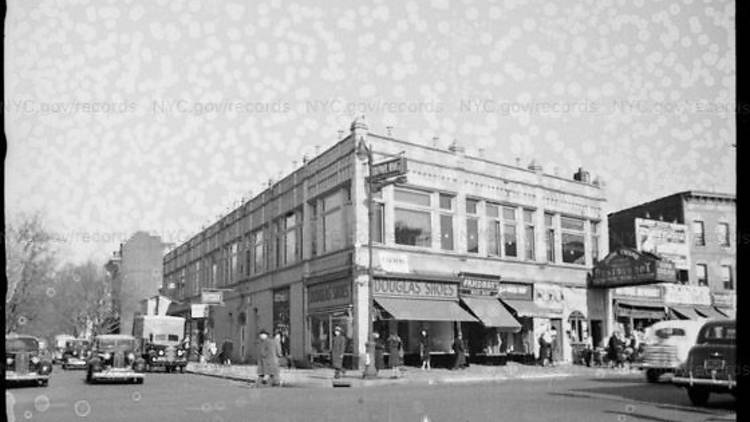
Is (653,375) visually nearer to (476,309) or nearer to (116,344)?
(476,309)

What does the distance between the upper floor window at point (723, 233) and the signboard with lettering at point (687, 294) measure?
262 centimetres

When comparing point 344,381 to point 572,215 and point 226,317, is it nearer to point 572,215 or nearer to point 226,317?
point 572,215

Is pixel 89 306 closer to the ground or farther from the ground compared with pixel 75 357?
farther from the ground

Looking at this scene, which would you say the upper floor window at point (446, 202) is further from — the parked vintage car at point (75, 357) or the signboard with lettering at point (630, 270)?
the parked vintage car at point (75, 357)

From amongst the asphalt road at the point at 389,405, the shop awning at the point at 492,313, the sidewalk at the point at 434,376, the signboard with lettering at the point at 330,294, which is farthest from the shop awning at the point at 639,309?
the asphalt road at the point at 389,405

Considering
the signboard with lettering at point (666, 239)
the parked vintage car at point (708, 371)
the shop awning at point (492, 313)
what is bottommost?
the parked vintage car at point (708, 371)

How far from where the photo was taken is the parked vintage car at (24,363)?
1859 cm

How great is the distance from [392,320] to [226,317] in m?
16.7

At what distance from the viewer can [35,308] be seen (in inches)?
1683

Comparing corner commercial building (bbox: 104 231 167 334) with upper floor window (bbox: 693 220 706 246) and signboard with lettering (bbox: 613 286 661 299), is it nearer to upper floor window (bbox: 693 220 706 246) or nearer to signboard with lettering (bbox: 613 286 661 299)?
signboard with lettering (bbox: 613 286 661 299)

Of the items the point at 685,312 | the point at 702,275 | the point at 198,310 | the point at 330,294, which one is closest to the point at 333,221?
the point at 330,294

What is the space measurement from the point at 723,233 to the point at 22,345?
110 ft

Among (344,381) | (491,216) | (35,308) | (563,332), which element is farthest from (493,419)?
(35,308)

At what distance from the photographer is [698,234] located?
37.9 meters
